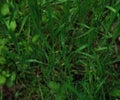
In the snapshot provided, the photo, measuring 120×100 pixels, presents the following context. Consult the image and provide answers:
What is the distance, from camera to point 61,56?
1.93 m

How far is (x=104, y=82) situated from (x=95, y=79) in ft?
0.19

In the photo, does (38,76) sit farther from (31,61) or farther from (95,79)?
(95,79)

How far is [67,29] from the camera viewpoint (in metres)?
1.96

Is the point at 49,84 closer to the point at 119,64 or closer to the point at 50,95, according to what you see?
the point at 50,95

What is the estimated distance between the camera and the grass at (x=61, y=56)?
6.07ft

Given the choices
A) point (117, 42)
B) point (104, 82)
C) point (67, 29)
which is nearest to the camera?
Result: point (104, 82)

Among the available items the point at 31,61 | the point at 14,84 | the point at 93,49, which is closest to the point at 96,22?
the point at 93,49

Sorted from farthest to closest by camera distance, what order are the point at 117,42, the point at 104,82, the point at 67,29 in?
the point at 117,42
the point at 67,29
the point at 104,82

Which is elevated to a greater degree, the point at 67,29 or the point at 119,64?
the point at 67,29

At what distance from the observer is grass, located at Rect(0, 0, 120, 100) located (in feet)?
6.07

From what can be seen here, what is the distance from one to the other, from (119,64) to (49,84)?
0.51 metres

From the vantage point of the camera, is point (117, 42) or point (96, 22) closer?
point (96, 22)

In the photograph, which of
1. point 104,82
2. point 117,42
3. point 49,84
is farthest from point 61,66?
point 117,42

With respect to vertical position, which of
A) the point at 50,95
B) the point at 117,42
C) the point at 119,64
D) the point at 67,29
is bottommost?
the point at 50,95
